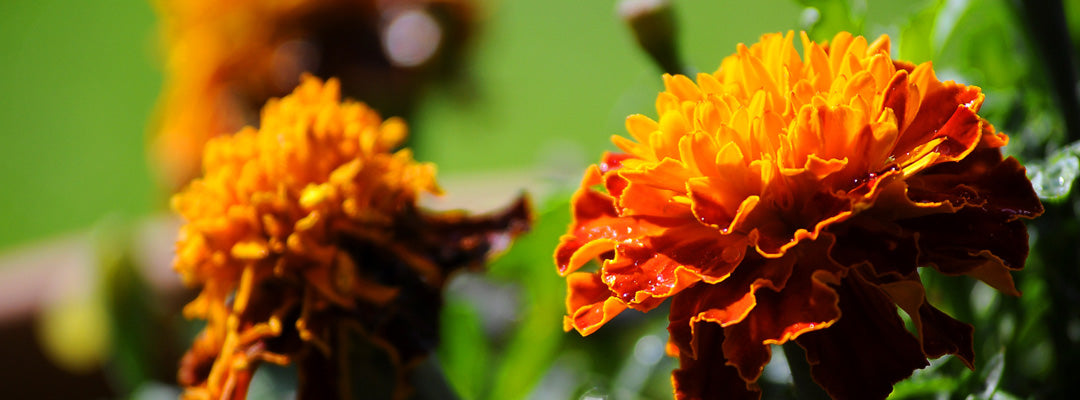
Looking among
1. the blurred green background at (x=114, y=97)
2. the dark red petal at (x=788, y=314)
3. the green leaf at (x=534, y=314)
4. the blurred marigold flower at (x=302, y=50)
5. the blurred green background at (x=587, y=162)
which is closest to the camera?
the dark red petal at (x=788, y=314)

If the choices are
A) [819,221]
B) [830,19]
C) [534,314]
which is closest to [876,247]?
[819,221]

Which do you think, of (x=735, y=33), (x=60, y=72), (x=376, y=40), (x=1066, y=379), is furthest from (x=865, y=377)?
(x=60, y=72)

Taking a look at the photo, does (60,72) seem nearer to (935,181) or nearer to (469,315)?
(469,315)

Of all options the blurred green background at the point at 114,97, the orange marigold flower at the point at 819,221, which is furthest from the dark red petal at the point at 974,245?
the blurred green background at the point at 114,97

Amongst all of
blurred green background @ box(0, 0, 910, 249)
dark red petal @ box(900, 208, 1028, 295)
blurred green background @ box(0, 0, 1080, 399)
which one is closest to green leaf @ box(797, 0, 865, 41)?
blurred green background @ box(0, 0, 1080, 399)

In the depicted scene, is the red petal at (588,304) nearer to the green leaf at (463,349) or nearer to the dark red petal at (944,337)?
the dark red petal at (944,337)

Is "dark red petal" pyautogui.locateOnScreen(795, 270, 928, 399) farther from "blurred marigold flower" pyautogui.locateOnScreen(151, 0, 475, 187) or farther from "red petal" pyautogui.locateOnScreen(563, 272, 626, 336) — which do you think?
"blurred marigold flower" pyautogui.locateOnScreen(151, 0, 475, 187)

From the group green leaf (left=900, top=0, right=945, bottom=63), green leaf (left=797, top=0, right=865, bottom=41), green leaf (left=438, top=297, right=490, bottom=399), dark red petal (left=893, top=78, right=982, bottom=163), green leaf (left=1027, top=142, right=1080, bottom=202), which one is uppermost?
green leaf (left=797, top=0, right=865, bottom=41)

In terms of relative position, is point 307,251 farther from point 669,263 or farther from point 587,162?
point 587,162
